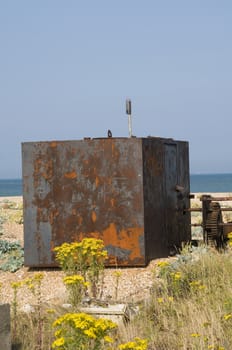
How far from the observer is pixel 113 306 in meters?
6.20

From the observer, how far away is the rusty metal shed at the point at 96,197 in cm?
906

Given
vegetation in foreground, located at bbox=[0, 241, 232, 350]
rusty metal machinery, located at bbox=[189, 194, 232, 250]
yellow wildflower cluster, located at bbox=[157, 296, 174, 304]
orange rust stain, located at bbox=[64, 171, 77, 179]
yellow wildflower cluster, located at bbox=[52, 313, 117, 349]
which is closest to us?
yellow wildflower cluster, located at bbox=[52, 313, 117, 349]

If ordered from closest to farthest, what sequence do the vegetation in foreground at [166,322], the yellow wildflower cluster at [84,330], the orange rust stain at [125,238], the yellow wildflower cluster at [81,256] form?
the yellow wildflower cluster at [84,330], the vegetation in foreground at [166,322], the yellow wildflower cluster at [81,256], the orange rust stain at [125,238]

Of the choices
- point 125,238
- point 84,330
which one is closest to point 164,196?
point 125,238

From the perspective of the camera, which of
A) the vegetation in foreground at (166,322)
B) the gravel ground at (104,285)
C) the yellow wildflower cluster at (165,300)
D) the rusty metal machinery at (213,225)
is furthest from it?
the rusty metal machinery at (213,225)

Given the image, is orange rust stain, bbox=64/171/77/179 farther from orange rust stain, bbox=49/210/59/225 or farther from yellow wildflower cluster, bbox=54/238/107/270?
yellow wildflower cluster, bbox=54/238/107/270

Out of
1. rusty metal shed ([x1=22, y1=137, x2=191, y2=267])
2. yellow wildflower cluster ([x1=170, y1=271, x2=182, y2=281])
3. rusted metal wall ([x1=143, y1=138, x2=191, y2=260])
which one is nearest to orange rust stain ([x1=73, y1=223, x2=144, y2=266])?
rusty metal shed ([x1=22, y1=137, x2=191, y2=267])

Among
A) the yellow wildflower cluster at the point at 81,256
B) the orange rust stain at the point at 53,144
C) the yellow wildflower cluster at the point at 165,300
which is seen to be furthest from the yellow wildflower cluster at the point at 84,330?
the orange rust stain at the point at 53,144

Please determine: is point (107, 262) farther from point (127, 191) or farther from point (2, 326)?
point (2, 326)

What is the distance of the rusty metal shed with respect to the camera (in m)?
9.06

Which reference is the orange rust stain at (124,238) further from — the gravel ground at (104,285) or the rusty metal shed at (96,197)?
the gravel ground at (104,285)

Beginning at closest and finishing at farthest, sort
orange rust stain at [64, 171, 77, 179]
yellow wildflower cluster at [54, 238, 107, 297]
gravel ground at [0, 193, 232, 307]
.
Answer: yellow wildflower cluster at [54, 238, 107, 297], gravel ground at [0, 193, 232, 307], orange rust stain at [64, 171, 77, 179]

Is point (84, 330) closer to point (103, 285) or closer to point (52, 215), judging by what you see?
point (103, 285)

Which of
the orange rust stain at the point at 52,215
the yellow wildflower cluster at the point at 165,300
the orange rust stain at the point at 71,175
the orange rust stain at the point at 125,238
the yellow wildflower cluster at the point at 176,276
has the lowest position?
the yellow wildflower cluster at the point at 165,300
